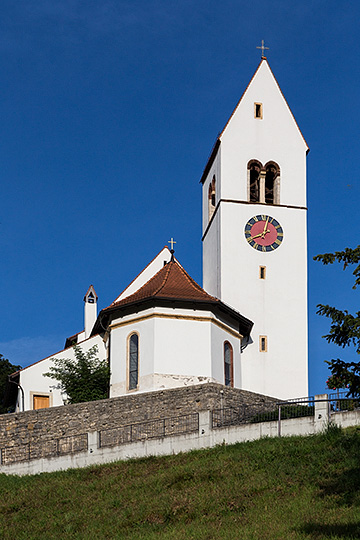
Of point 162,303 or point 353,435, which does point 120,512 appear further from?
point 162,303

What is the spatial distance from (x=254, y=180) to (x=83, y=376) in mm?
13392

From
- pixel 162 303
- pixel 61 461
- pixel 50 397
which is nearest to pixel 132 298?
pixel 162 303

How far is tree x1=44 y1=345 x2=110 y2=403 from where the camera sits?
130ft

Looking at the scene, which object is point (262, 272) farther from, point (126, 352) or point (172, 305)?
point (126, 352)

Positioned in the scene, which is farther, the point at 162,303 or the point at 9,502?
the point at 162,303

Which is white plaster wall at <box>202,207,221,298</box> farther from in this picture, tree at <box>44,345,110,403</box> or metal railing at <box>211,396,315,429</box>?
metal railing at <box>211,396,315,429</box>

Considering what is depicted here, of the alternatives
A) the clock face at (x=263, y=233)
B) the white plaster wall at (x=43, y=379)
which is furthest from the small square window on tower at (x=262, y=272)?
the white plaster wall at (x=43, y=379)

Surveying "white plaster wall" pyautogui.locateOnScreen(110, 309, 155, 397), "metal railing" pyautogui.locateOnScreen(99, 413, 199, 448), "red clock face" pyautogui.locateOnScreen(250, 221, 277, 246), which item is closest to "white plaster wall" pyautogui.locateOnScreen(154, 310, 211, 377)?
"white plaster wall" pyautogui.locateOnScreen(110, 309, 155, 397)

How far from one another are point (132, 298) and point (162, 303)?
5.84ft

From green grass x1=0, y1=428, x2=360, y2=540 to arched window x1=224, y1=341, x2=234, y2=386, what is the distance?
898 cm

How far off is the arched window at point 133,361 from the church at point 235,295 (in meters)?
0.05

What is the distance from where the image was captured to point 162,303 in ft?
128

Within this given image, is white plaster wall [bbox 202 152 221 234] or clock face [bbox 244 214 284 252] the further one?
white plaster wall [bbox 202 152 221 234]

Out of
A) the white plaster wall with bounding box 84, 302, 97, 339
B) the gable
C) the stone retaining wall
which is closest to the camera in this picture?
the stone retaining wall
